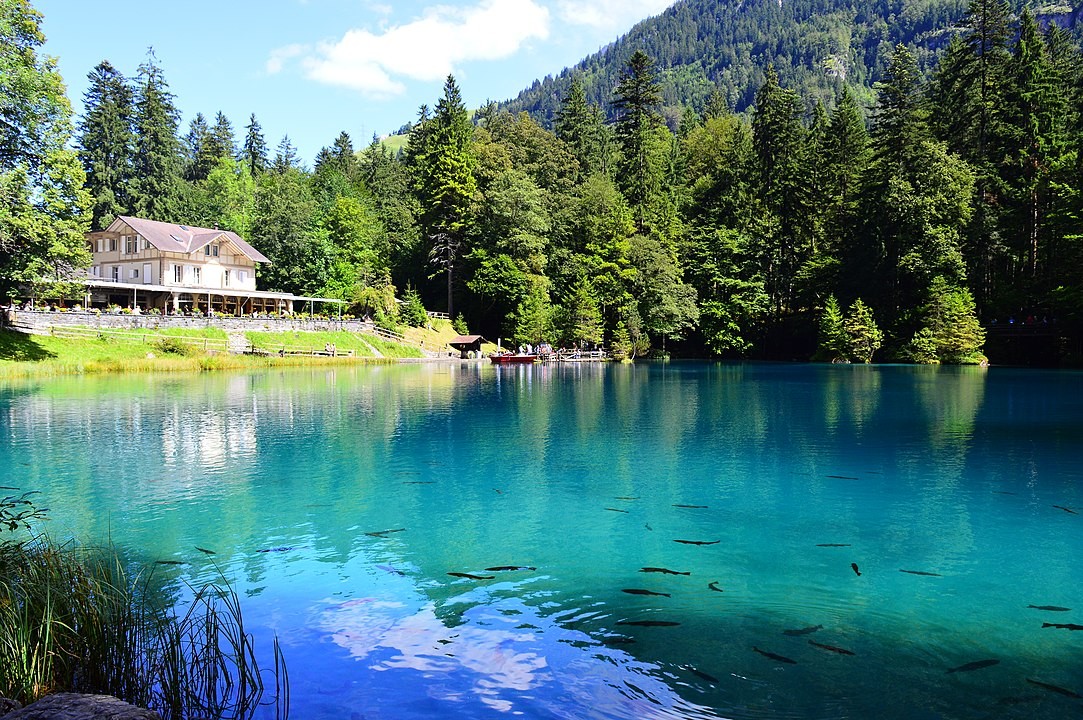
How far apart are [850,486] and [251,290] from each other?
6771cm

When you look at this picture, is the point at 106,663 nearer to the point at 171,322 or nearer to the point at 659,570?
the point at 659,570

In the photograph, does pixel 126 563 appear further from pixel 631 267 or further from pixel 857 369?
pixel 631 267

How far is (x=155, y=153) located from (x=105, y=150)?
17.3 feet

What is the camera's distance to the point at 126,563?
1021cm

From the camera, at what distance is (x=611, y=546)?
37.0ft

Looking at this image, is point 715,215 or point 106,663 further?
point 715,215

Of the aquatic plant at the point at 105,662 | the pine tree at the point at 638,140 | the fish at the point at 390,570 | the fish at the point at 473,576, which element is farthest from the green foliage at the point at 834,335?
the aquatic plant at the point at 105,662

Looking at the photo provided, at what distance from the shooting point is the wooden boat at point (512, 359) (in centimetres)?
6544

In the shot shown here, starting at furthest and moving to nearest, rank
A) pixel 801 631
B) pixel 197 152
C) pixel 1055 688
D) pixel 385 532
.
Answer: pixel 197 152
pixel 385 532
pixel 801 631
pixel 1055 688

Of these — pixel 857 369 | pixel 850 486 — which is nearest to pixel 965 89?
pixel 857 369

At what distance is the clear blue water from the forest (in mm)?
35527

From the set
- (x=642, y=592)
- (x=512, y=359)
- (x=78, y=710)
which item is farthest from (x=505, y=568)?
(x=512, y=359)

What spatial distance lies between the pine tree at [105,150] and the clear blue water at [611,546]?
66272 mm

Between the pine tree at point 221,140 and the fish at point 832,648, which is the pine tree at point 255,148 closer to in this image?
the pine tree at point 221,140
